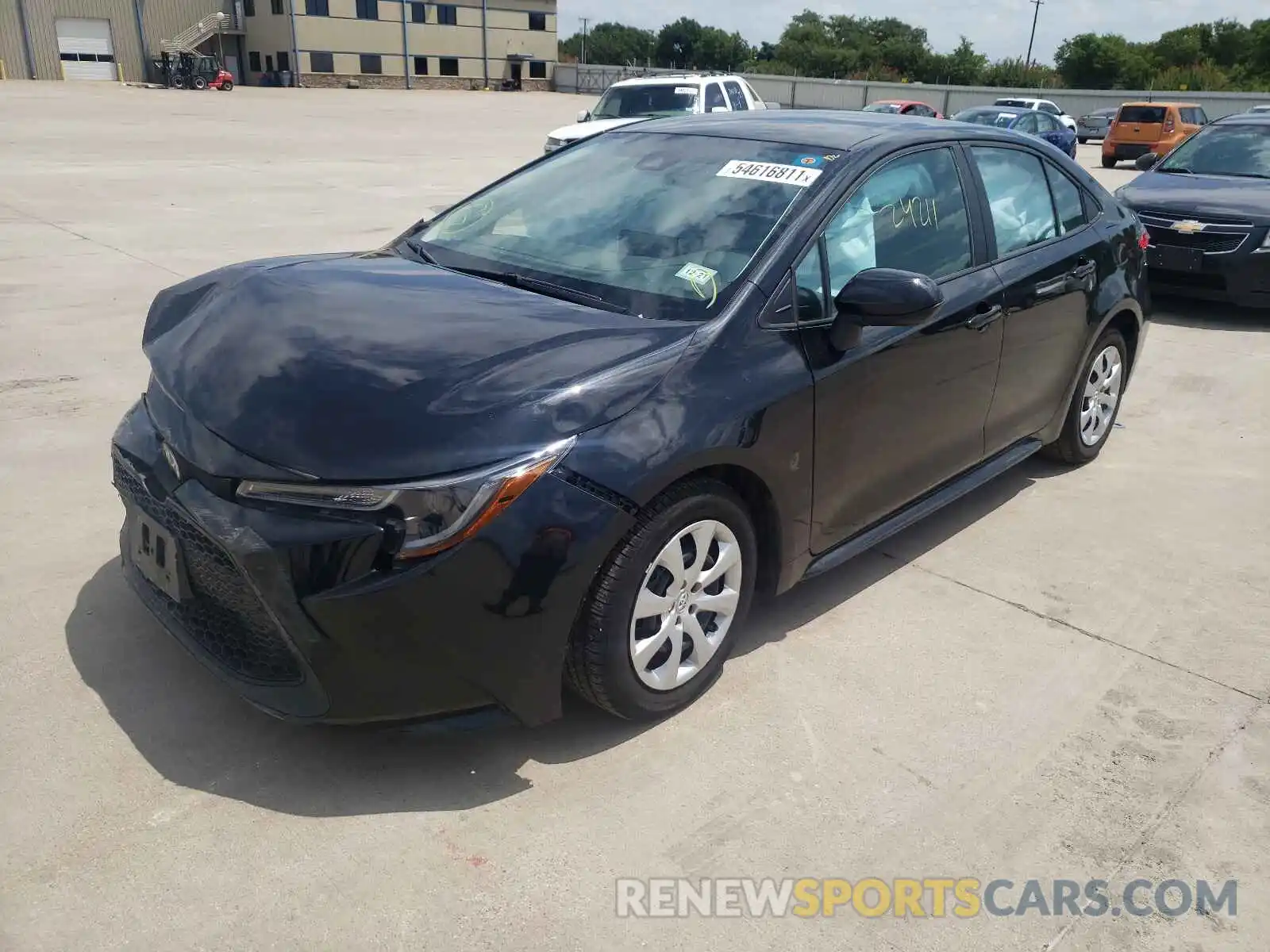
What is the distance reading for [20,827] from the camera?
250 centimetres

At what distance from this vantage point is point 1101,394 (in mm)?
5066

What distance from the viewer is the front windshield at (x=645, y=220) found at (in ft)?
10.4

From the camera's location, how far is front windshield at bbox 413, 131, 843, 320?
3.16 metres

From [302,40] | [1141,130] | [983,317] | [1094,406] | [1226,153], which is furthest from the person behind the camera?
[302,40]

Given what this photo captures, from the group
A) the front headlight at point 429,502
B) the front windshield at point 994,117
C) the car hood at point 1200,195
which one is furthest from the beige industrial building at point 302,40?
the front headlight at point 429,502

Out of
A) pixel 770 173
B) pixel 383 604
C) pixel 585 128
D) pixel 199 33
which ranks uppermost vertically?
pixel 199 33

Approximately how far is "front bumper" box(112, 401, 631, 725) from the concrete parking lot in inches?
8.2

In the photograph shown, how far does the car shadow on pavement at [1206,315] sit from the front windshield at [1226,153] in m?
1.14

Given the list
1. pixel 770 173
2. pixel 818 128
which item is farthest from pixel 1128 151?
pixel 770 173

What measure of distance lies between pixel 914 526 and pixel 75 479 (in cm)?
363

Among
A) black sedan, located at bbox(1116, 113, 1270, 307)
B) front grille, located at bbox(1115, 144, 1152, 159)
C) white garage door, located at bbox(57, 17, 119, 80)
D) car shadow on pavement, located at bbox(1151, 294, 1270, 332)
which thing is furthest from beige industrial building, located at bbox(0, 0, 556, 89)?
car shadow on pavement, located at bbox(1151, 294, 1270, 332)

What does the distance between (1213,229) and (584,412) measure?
7.29 meters

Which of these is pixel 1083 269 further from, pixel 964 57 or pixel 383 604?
pixel 964 57

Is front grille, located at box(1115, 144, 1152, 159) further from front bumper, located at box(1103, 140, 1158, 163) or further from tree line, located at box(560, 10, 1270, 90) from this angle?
tree line, located at box(560, 10, 1270, 90)
